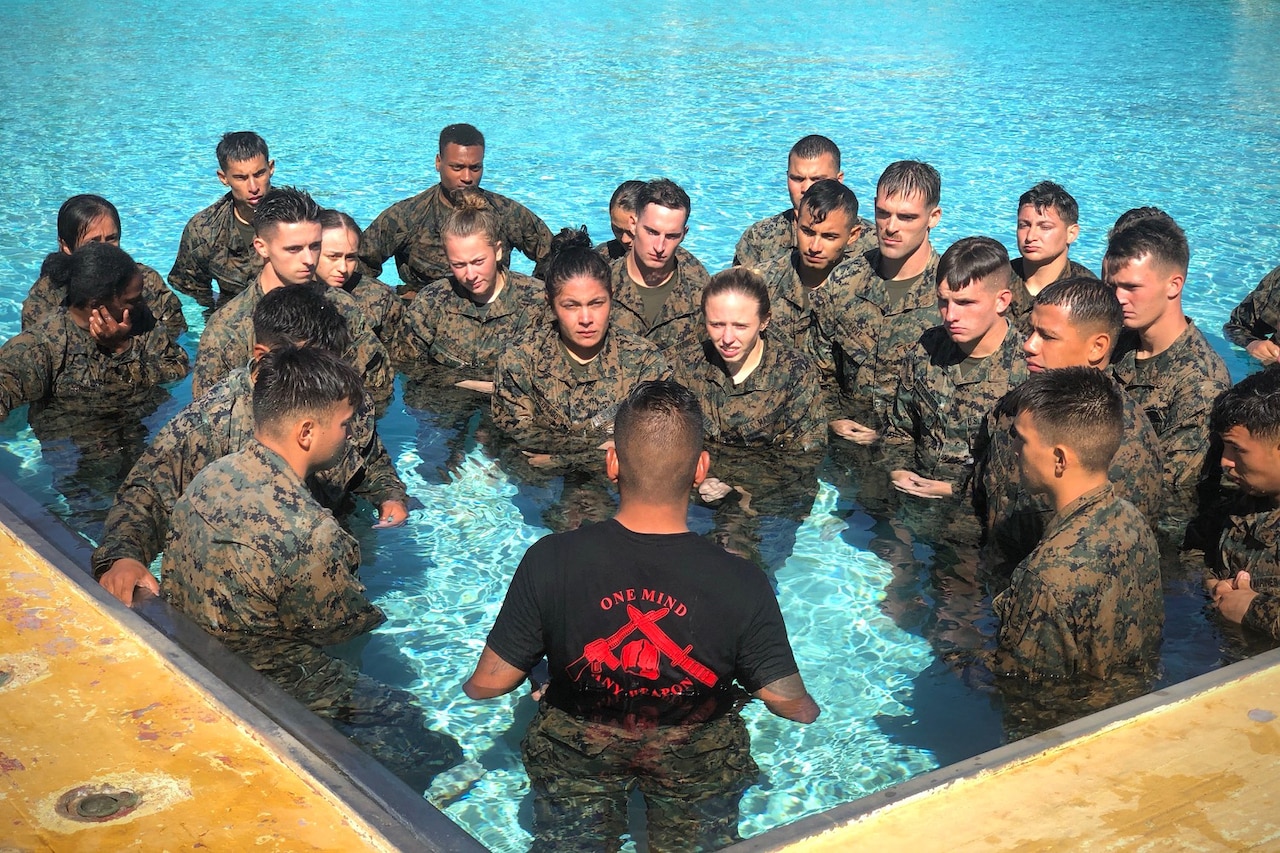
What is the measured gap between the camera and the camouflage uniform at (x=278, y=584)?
191 inches

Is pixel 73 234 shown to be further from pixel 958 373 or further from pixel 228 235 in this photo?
pixel 958 373

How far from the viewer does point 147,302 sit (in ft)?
30.4

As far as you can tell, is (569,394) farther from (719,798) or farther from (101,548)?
(719,798)

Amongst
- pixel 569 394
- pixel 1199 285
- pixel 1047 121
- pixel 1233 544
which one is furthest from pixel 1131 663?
pixel 1047 121

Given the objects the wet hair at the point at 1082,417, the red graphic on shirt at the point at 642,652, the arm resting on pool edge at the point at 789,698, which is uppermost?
the wet hair at the point at 1082,417

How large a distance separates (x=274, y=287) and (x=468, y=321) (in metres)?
2.13

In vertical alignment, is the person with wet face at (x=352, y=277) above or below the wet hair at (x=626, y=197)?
below

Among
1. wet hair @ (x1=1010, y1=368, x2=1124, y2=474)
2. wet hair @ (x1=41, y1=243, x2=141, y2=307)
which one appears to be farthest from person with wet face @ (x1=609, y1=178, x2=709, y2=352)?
wet hair @ (x1=1010, y1=368, x2=1124, y2=474)

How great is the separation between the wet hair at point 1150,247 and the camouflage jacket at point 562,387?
2.81 m

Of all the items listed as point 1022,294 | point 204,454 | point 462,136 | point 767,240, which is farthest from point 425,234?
point 204,454

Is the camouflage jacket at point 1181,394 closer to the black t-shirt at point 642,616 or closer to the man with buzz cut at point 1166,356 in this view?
the man with buzz cut at point 1166,356

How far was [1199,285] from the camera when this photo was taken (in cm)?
1324

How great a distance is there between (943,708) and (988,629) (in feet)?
2.41

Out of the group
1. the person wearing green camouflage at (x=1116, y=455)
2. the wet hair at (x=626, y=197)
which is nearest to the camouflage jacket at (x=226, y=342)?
the wet hair at (x=626, y=197)
